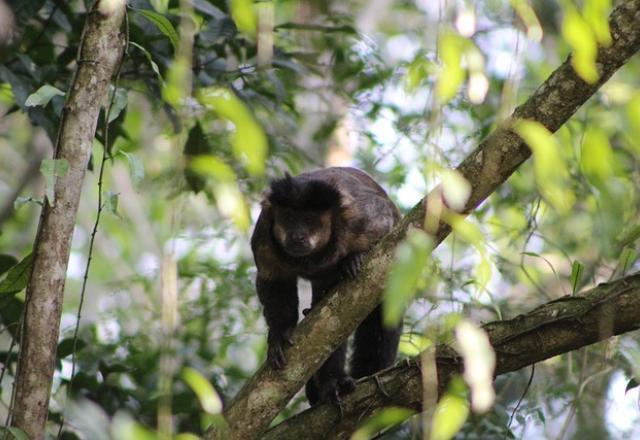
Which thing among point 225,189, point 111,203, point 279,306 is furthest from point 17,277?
point 225,189

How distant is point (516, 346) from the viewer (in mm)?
3730

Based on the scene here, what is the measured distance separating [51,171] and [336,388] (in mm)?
1779

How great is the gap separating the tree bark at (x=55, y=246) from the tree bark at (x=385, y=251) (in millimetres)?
746

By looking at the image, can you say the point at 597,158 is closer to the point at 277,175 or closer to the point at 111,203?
the point at 111,203

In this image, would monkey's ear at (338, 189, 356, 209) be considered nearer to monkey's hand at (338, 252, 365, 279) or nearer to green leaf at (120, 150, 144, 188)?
monkey's hand at (338, 252, 365, 279)

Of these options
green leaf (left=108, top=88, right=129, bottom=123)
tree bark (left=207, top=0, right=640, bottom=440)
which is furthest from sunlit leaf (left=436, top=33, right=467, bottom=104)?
green leaf (left=108, top=88, right=129, bottom=123)

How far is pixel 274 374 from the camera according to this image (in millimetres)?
3848

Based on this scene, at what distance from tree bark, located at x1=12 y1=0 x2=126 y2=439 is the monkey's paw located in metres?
1.33

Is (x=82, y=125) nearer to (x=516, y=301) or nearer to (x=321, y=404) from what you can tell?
(x=321, y=404)

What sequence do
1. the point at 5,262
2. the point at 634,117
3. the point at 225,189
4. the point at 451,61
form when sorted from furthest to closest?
the point at 5,262
the point at 225,189
the point at 451,61
the point at 634,117

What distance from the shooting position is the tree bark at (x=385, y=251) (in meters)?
3.26

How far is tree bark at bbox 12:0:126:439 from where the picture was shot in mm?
3416

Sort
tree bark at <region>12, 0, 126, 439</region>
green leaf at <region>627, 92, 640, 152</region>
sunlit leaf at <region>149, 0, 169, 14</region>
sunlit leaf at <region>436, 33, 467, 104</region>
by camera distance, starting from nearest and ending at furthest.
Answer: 1. green leaf at <region>627, 92, 640, 152</region>
2. sunlit leaf at <region>436, 33, 467, 104</region>
3. tree bark at <region>12, 0, 126, 439</region>
4. sunlit leaf at <region>149, 0, 169, 14</region>

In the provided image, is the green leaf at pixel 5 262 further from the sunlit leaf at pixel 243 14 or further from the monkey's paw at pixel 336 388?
the sunlit leaf at pixel 243 14
